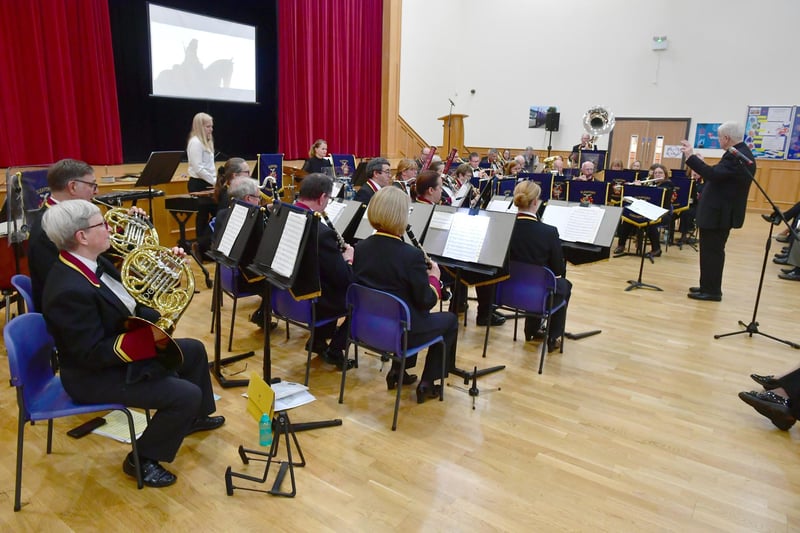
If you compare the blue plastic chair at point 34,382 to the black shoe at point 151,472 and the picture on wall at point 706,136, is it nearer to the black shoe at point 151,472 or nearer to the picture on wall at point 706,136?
the black shoe at point 151,472

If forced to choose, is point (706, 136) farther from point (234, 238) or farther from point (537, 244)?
point (234, 238)

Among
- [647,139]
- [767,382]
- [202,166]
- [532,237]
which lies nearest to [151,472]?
[532,237]

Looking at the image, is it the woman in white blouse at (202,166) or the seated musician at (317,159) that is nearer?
the woman in white blouse at (202,166)

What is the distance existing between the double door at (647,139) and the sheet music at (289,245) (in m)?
11.1

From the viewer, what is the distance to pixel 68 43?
6188mm

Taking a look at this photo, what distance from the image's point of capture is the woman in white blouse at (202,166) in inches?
217

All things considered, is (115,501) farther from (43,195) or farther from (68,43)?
(68,43)

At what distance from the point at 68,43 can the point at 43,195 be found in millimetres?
3570

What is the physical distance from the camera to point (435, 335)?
9.87 ft

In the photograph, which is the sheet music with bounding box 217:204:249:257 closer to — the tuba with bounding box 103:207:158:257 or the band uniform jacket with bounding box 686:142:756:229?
the tuba with bounding box 103:207:158:257

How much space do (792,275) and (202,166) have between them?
704 cm

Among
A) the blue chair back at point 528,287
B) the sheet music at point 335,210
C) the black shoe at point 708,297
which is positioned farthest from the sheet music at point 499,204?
the black shoe at point 708,297

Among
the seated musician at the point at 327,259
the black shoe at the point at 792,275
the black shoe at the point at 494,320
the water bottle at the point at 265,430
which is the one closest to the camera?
the water bottle at the point at 265,430

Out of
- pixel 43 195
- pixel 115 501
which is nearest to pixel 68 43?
pixel 43 195
